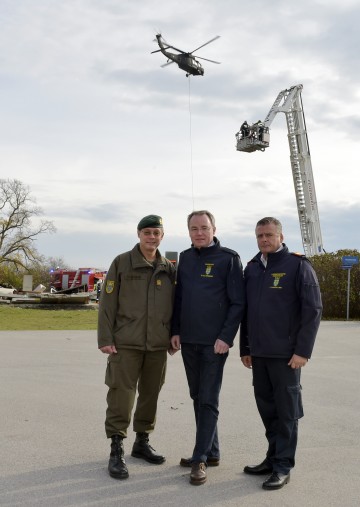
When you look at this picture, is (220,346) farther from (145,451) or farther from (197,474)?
(145,451)

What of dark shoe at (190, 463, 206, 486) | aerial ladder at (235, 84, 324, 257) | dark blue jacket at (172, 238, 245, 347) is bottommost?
dark shoe at (190, 463, 206, 486)

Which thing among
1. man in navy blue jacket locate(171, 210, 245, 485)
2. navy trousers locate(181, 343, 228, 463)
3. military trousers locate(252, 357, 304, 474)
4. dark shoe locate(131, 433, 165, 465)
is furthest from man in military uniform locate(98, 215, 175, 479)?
military trousers locate(252, 357, 304, 474)

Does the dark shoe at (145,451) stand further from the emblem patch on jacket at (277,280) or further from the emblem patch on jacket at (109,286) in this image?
the emblem patch on jacket at (277,280)

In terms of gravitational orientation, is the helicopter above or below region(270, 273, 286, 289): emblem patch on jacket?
above

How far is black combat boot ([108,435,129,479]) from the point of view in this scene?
4.59 m

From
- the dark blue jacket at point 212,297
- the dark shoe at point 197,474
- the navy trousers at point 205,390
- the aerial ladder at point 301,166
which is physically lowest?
the dark shoe at point 197,474

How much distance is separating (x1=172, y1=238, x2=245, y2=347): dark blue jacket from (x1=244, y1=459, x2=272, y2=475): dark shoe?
3.16ft

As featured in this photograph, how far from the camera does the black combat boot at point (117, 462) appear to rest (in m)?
4.59

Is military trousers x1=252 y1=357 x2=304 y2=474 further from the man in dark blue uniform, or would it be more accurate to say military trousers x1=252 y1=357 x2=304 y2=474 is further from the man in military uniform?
the man in military uniform

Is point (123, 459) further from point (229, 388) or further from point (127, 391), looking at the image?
point (229, 388)

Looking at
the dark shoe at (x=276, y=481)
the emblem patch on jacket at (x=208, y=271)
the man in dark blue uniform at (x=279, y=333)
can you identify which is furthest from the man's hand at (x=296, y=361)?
the emblem patch on jacket at (x=208, y=271)

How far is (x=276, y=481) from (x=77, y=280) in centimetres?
3906

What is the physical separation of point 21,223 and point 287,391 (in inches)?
2431

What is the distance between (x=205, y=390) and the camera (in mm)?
4805
